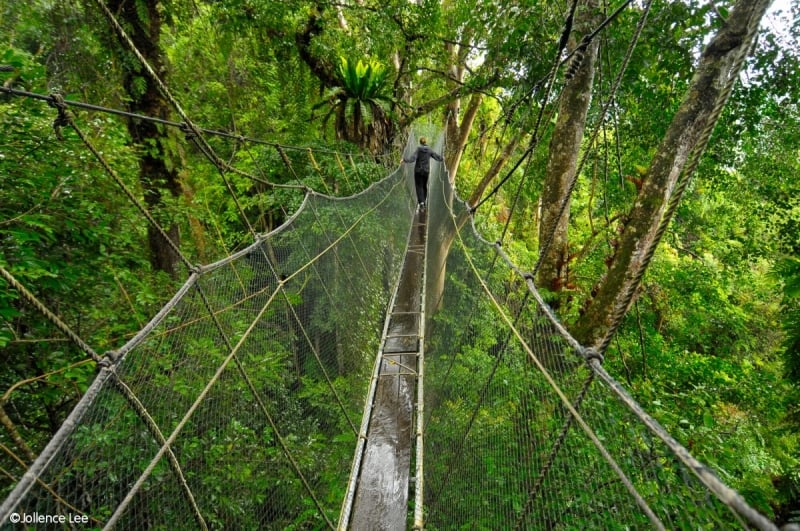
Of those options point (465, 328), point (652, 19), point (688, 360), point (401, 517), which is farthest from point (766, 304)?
point (401, 517)

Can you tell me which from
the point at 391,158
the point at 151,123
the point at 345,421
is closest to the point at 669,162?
the point at 345,421

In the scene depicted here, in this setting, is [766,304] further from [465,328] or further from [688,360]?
[465,328]

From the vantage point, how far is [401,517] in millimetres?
1871

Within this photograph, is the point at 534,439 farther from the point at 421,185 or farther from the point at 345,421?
the point at 421,185

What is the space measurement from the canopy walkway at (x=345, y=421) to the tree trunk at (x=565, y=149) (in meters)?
0.36

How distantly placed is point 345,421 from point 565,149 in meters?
2.07

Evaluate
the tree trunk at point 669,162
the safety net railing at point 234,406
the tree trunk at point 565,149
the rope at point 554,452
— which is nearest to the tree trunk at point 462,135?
the tree trunk at point 565,149

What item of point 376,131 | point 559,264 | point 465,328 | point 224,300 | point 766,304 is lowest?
point 766,304

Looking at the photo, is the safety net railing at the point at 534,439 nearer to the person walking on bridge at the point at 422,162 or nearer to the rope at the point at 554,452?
the rope at the point at 554,452

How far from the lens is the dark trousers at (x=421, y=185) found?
19.9 feet

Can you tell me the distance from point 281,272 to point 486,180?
3.60 meters

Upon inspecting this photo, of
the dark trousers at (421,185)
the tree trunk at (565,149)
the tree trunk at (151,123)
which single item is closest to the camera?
the tree trunk at (565,149)

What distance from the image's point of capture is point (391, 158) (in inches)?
247

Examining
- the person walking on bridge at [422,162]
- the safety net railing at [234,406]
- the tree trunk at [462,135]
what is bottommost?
the safety net railing at [234,406]
